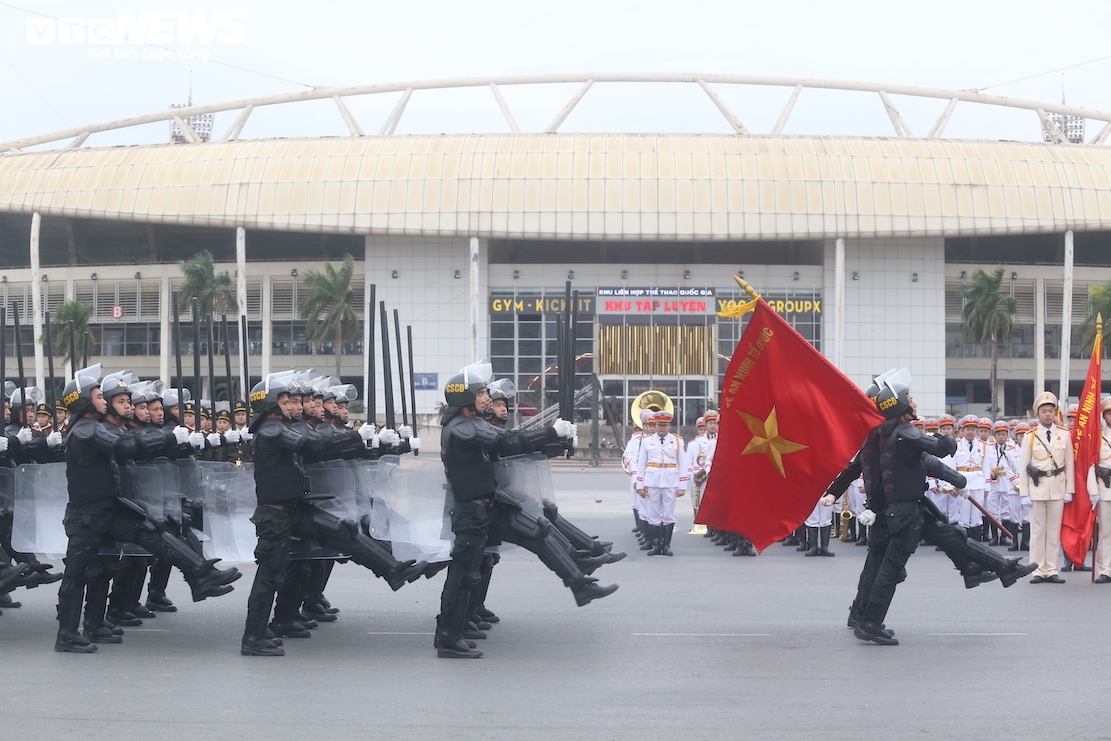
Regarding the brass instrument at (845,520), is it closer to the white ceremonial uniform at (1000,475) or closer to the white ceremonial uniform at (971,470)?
the white ceremonial uniform at (971,470)

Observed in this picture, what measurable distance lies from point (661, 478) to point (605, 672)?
7.85 m

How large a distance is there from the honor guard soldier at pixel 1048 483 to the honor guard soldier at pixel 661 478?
432 cm

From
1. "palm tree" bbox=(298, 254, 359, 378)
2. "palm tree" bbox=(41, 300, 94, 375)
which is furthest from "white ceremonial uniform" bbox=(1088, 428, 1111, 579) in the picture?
"palm tree" bbox=(41, 300, 94, 375)

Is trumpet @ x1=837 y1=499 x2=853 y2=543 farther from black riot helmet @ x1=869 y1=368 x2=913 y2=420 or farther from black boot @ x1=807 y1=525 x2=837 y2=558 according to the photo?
black riot helmet @ x1=869 y1=368 x2=913 y2=420

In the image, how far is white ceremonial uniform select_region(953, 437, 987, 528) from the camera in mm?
16906

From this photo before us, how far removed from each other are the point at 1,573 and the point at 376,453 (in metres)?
2.92

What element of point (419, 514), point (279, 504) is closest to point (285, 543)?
point (279, 504)

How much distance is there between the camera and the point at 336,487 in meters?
9.15

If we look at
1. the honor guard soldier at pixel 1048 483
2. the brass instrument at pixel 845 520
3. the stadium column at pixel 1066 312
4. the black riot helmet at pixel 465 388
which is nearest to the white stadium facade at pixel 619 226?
the stadium column at pixel 1066 312

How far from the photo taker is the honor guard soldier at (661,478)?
15414 millimetres

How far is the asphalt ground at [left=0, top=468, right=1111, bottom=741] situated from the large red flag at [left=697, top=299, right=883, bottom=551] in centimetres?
90

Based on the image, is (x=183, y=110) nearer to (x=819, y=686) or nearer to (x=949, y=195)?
(x=949, y=195)

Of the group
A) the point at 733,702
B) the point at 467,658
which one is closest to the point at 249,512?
the point at 467,658

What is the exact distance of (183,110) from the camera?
5575cm
